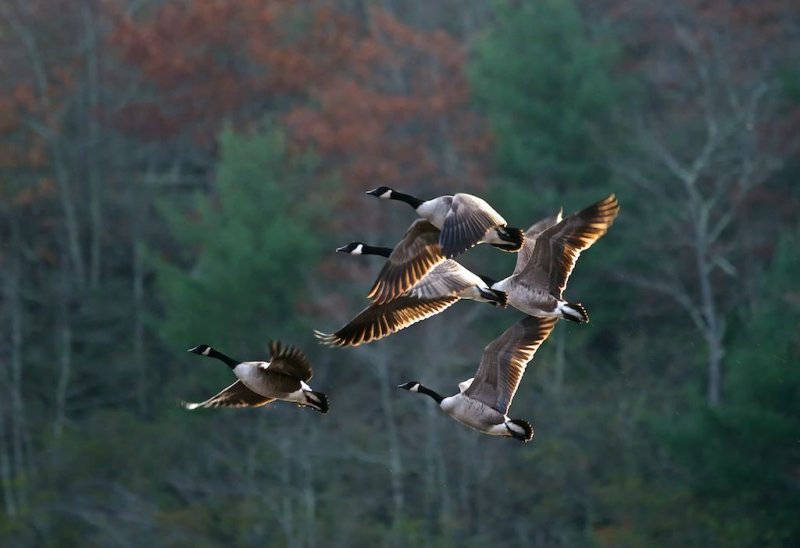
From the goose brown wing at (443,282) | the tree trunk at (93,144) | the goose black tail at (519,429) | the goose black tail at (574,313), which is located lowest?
the goose black tail at (519,429)

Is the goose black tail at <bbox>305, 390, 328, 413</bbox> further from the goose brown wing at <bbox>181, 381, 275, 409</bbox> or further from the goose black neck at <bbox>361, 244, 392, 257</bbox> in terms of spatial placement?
the goose black neck at <bbox>361, 244, 392, 257</bbox>

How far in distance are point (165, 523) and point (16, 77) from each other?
12714 mm

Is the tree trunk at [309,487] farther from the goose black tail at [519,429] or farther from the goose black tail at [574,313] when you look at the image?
the goose black tail at [574,313]

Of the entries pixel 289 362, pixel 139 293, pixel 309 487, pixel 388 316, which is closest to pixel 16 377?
pixel 139 293

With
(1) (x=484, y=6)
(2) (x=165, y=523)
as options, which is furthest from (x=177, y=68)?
(2) (x=165, y=523)

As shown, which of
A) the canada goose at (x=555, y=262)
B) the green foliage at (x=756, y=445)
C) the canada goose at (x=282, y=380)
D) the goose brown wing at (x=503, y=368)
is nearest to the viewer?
the canada goose at (x=282, y=380)

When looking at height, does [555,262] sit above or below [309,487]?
below

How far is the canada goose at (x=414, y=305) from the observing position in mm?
13695

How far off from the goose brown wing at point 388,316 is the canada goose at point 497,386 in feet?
1.83

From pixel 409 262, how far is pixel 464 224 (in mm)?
837

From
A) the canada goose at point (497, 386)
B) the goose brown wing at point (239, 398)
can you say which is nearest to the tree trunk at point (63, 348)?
the goose brown wing at point (239, 398)

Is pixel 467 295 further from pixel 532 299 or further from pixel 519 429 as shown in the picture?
pixel 519 429

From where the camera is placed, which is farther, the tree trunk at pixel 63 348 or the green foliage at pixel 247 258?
the tree trunk at pixel 63 348

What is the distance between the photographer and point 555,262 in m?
13.3
